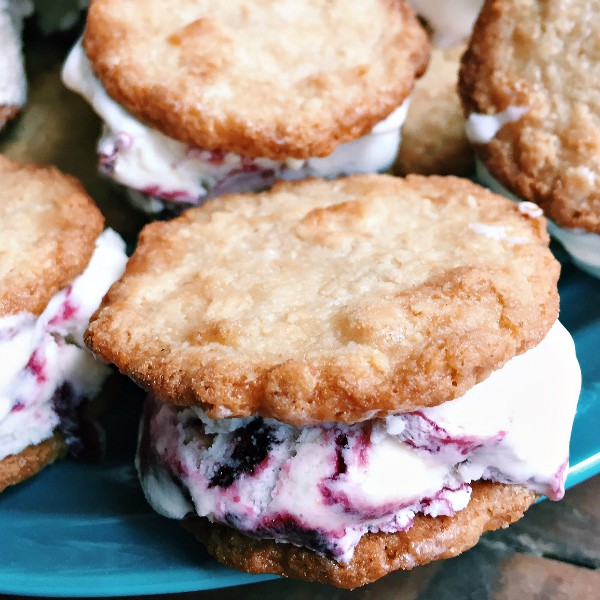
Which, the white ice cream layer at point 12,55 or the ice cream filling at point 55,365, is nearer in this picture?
the ice cream filling at point 55,365

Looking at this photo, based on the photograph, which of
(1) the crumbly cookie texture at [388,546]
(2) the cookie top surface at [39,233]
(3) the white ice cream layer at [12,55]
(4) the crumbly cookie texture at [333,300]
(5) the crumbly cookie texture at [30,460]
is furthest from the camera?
(3) the white ice cream layer at [12,55]

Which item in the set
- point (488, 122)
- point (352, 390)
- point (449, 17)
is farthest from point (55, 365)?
point (449, 17)

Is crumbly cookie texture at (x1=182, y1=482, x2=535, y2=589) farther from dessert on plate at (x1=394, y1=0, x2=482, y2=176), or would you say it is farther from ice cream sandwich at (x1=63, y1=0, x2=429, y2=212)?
dessert on plate at (x1=394, y1=0, x2=482, y2=176)

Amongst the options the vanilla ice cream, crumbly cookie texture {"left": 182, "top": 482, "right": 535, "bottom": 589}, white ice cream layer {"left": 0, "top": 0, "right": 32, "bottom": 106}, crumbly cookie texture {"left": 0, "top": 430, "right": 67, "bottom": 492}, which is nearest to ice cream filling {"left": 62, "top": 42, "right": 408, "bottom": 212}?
white ice cream layer {"left": 0, "top": 0, "right": 32, "bottom": 106}

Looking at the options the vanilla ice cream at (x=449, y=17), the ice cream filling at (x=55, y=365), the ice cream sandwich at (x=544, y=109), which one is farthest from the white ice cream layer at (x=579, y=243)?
the ice cream filling at (x=55, y=365)

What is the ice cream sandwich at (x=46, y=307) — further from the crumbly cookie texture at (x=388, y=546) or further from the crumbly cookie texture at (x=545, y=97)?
the crumbly cookie texture at (x=545, y=97)

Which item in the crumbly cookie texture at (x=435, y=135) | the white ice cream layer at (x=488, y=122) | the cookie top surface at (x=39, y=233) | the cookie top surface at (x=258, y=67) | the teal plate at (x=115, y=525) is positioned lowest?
the teal plate at (x=115, y=525)

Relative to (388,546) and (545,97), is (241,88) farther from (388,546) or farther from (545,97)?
(388,546)
